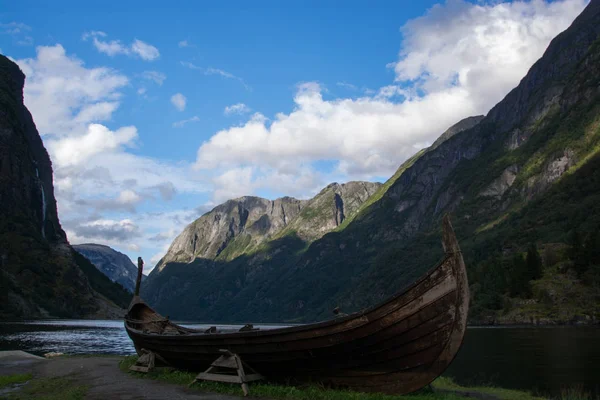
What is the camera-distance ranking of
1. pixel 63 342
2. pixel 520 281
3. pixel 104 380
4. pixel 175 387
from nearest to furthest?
1. pixel 175 387
2. pixel 104 380
3. pixel 63 342
4. pixel 520 281

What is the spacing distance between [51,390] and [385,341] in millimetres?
14841

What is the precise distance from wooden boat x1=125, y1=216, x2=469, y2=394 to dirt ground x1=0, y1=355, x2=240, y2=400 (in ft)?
8.21

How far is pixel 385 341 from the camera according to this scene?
17.0 meters

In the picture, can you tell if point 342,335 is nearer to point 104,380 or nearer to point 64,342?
point 104,380

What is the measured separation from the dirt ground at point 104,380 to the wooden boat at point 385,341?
250 centimetres

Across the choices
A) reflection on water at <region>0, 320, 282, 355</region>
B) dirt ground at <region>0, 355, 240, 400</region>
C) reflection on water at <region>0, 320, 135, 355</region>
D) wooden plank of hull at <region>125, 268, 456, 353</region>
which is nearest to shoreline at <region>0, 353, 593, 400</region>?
dirt ground at <region>0, 355, 240, 400</region>

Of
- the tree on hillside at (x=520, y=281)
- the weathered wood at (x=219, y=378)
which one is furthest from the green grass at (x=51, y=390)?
the tree on hillside at (x=520, y=281)

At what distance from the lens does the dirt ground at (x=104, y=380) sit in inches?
734

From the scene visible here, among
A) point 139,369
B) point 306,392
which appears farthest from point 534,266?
point 306,392

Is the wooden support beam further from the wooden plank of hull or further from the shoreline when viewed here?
the wooden plank of hull

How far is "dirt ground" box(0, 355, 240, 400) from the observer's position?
18.7 metres

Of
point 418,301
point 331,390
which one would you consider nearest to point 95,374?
point 331,390

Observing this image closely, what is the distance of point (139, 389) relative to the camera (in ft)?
66.8

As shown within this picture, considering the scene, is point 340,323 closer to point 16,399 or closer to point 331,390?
point 331,390
